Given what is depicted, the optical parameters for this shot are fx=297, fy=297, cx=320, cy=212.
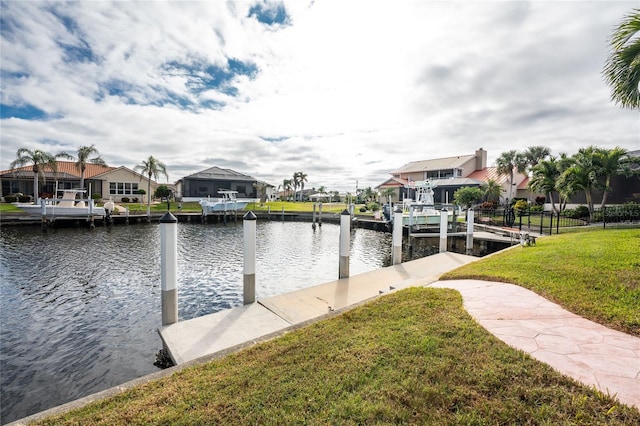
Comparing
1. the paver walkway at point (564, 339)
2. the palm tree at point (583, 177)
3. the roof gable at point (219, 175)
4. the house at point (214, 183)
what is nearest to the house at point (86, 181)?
the house at point (214, 183)

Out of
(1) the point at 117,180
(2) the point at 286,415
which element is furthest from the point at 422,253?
(1) the point at 117,180

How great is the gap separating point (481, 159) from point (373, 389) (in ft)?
148

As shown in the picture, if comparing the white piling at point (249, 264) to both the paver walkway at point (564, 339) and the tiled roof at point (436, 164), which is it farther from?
the tiled roof at point (436, 164)

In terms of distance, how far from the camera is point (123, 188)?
41.8m

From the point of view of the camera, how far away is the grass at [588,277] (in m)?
4.33

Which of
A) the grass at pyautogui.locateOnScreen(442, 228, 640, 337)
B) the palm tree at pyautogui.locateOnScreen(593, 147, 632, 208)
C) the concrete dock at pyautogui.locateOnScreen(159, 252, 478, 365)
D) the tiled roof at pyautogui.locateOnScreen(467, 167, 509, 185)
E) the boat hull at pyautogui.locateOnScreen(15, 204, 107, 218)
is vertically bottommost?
the concrete dock at pyautogui.locateOnScreen(159, 252, 478, 365)

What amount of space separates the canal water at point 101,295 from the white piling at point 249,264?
5.84ft

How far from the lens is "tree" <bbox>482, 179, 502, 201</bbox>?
1282 inches

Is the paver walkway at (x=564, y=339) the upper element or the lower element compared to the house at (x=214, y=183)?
lower

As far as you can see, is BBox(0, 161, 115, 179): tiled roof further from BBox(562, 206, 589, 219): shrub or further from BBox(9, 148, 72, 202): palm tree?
BBox(562, 206, 589, 219): shrub

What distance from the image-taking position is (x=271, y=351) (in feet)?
12.1

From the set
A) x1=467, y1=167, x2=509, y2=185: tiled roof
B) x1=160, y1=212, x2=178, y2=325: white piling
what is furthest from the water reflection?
x1=467, y1=167, x2=509, y2=185: tiled roof

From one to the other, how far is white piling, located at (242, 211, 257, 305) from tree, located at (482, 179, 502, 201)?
32.0 meters

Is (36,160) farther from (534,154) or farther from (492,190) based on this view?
(534,154)
